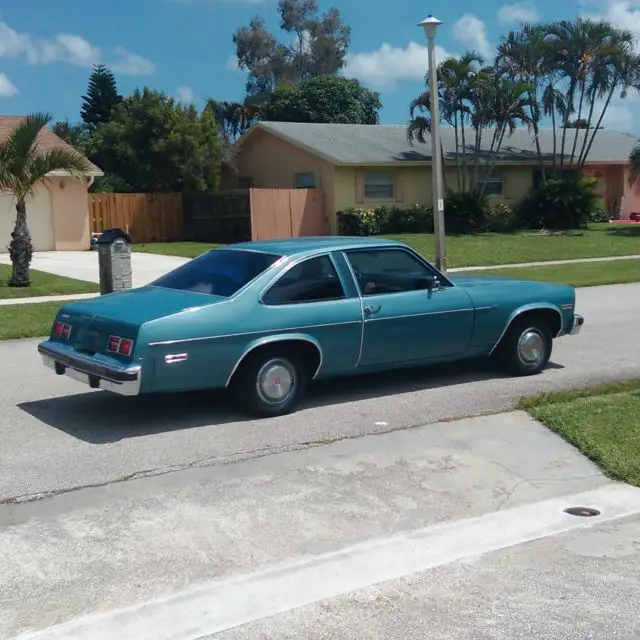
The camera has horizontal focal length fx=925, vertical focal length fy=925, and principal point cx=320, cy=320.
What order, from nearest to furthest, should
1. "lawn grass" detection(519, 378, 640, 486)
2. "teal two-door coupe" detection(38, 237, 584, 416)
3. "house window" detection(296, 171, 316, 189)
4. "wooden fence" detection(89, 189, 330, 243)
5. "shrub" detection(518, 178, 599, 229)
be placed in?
"lawn grass" detection(519, 378, 640, 486) < "teal two-door coupe" detection(38, 237, 584, 416) < "wooden fence" detection(89, 189, 330, 243) < "house window" detection(296, 171, 316, 189) < "shrub" detection(518, 178, 599, 229)

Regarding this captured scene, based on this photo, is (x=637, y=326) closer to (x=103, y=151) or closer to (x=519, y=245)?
(x=519, y=245)

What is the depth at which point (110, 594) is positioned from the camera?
4457mm

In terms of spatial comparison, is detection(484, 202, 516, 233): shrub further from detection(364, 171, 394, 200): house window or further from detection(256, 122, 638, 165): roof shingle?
detection(364, 171, 394, 200): house window

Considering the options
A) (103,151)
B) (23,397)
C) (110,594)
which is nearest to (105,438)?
(23,397)

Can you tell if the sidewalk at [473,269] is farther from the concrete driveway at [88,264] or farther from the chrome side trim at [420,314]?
the chrome side trim at [420,314]

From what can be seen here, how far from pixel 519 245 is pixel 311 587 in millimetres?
22754

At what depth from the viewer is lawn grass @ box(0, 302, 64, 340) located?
12.1 metres

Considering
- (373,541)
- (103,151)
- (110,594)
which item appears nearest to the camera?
(110,594)

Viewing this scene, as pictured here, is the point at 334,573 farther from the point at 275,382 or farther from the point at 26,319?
the point at 26,319

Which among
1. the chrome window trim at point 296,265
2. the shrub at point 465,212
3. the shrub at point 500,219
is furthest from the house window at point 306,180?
the chrome window trim at point 296,265

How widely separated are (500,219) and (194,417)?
27147 mm

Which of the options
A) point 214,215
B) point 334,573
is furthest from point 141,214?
point 334,573

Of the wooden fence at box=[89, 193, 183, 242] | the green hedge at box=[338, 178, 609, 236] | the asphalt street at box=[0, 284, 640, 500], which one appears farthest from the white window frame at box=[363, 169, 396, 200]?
the asphalt street at box=[0, 284, 640, 500]

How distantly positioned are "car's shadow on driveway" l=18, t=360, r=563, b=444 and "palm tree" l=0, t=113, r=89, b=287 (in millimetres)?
9506
